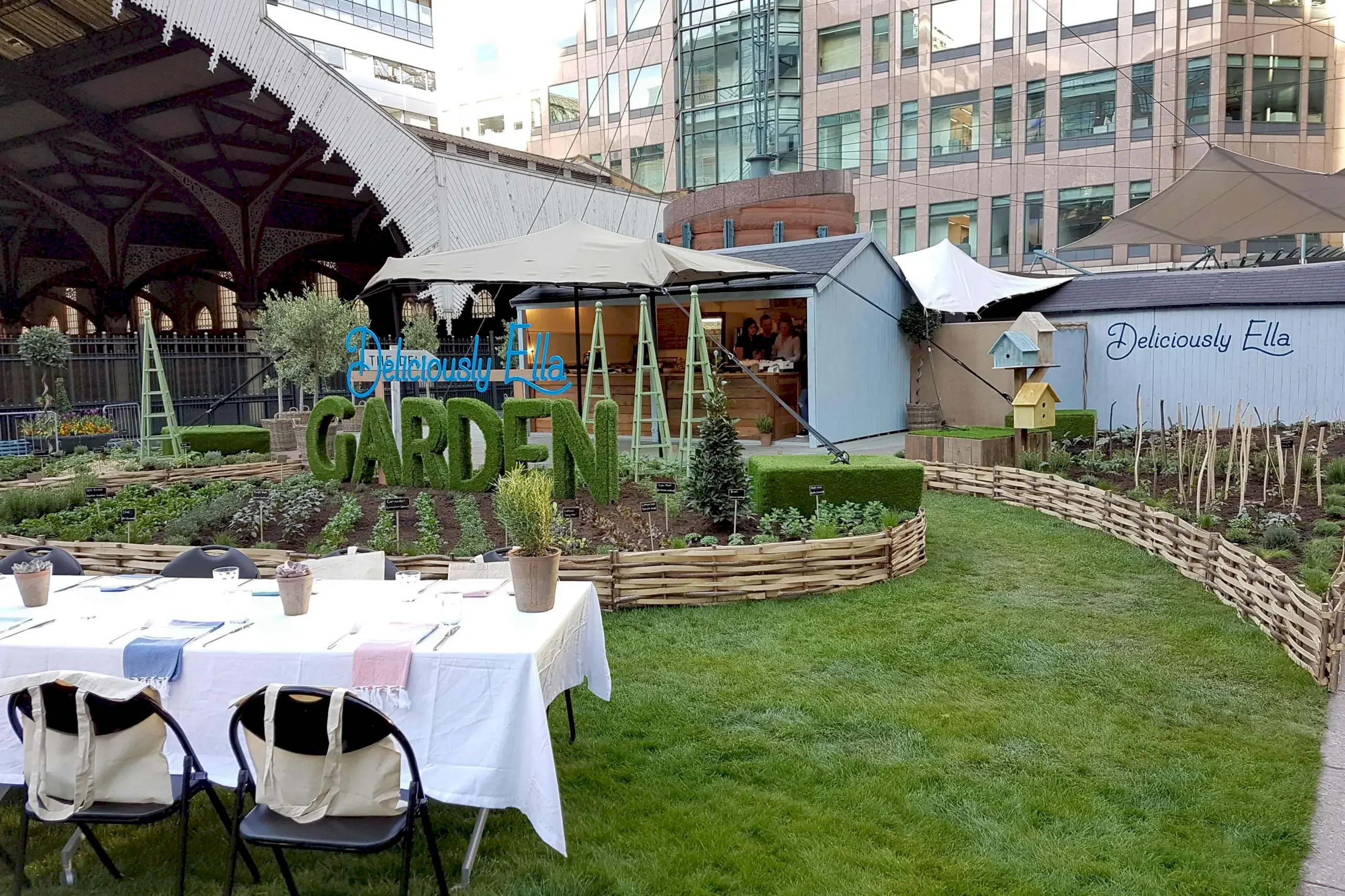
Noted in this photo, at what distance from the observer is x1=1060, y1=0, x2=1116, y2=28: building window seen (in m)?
32.6

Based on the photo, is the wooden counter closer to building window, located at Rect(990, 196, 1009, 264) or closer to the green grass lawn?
the green grass lawn

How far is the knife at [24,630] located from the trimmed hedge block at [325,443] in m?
6.87

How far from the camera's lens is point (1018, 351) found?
13.1 m

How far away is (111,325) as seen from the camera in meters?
37.7

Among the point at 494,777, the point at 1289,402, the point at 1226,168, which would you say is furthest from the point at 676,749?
Result: the point at 1289,402

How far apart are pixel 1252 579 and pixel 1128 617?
910 millimetres

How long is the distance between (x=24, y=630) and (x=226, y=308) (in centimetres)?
4751

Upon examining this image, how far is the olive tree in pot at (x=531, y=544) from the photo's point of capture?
13.9 feet

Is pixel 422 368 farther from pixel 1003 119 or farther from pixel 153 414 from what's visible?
pixel 1003 119

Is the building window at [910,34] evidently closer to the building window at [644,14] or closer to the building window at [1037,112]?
the building window at [1037,112]

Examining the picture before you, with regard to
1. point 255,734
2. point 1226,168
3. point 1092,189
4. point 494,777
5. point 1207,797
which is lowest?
point 1207,797

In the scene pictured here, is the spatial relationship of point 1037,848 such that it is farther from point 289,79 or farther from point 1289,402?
point 289,79

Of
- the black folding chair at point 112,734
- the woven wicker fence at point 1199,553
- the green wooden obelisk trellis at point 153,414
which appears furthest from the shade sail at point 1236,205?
the green wooden obelisk trellis at point 153,414

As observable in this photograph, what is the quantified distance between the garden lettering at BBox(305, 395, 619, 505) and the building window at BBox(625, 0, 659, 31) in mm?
35317
